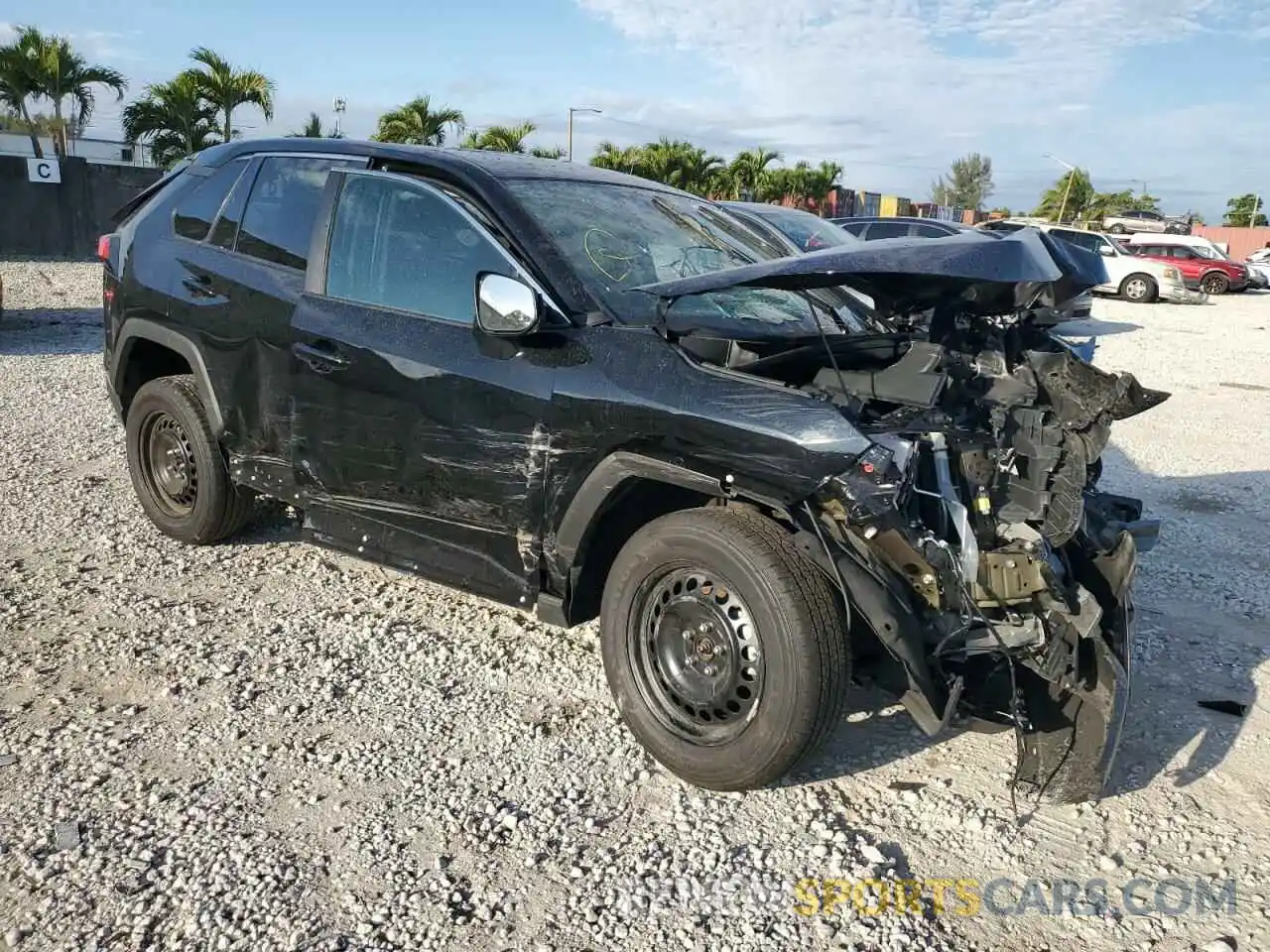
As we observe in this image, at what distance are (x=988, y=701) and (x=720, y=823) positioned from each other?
0.93 m

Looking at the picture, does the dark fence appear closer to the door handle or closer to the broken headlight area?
the door handle

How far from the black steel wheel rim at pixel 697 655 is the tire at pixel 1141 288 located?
2433 cm

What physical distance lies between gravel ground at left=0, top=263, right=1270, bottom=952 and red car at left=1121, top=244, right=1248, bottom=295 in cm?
2551

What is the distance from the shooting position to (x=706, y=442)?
3078 millimetres

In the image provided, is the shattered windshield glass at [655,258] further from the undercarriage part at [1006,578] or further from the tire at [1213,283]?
the tire at [1213,283]

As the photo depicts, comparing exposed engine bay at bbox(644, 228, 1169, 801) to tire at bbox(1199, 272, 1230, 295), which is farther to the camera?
tire at bbox(1199, 272, 1230, 295)

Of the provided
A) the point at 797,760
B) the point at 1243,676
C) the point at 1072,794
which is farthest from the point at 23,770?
the point at 1243,676

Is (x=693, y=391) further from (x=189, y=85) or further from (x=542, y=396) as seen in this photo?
(x=189, y=85)

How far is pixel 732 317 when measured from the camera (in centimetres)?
353

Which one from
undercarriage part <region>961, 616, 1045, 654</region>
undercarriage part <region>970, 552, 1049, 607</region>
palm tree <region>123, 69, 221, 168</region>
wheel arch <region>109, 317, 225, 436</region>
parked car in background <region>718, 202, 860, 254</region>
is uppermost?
palm tree <region>123, 69, 221, 168</region>

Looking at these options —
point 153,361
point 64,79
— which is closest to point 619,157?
point 64,79

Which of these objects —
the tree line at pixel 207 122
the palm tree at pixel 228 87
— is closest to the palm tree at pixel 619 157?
the tree line at pixel 207 122

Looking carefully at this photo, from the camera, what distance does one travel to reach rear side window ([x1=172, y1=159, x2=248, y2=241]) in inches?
188

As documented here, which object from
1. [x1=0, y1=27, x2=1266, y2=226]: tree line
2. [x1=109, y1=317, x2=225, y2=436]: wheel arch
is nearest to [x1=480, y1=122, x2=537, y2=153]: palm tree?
[x1=0, y1=27, x2=1266, y2=226]: tree line
